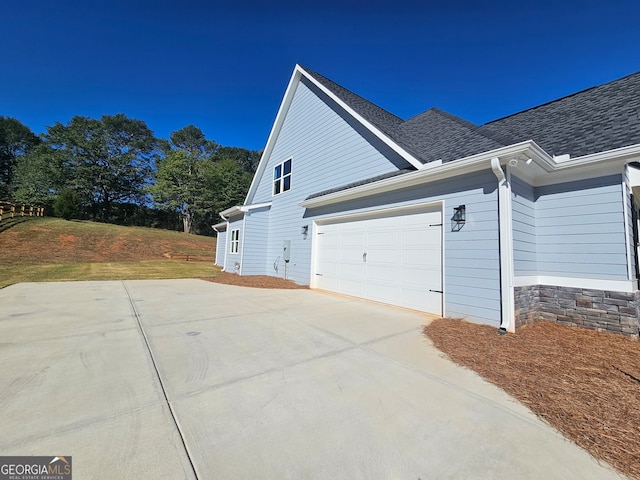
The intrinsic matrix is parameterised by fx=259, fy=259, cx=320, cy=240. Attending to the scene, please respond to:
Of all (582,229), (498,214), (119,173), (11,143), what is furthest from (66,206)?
(582,229)

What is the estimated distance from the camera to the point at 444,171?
5.48 metres

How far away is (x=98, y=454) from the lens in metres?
1.66

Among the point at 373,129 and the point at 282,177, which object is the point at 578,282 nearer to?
the point at 373,129

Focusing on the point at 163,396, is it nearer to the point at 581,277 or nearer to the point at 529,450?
the point at 529,450

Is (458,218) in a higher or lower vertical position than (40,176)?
lower

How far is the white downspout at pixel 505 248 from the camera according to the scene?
14.7 feet

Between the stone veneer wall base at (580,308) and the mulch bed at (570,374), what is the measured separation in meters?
0.18

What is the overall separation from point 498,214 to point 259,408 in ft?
16.3

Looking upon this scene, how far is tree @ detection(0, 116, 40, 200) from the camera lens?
114ft

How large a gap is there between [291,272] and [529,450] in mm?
9277

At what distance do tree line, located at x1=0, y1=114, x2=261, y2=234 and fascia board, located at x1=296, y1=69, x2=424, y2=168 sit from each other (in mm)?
27816

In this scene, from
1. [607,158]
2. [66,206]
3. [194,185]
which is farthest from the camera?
[194,185]

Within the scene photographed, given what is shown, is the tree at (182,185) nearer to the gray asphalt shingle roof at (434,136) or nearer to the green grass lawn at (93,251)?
the green grass lawn at (93,251)

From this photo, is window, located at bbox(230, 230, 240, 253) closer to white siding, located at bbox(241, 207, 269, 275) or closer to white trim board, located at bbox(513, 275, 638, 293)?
white siding, located at bbox(241, 207, 269, 275)
